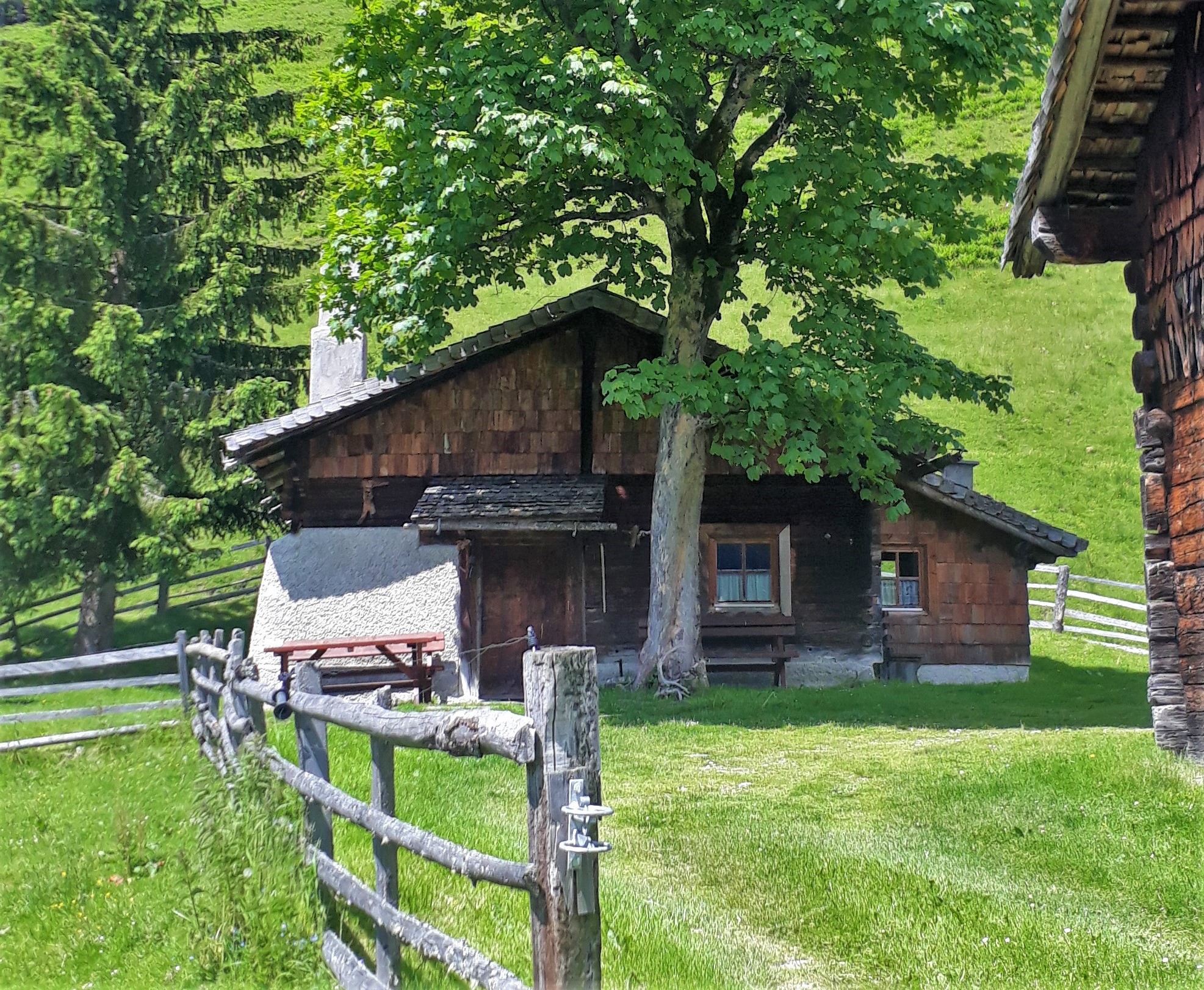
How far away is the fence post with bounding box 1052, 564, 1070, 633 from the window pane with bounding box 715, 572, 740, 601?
1032cm

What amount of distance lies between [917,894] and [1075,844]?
138 cm

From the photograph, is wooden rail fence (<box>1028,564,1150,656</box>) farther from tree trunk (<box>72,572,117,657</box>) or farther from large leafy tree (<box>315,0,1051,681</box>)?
tree trunk (<box>72,572,117,657</box>)

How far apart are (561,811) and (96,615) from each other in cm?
2435

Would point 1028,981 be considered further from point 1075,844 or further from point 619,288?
point 619,288

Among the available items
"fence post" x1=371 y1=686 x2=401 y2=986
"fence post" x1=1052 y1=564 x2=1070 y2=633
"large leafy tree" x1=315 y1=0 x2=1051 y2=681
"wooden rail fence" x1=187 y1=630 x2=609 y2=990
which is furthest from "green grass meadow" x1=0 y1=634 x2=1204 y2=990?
"fence post" x1=1052 y1=564 x2=1070 y2=633

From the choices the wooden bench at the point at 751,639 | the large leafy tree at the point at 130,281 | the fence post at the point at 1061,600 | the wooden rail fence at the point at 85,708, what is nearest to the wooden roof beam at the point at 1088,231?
the wooden bench at the point at 751,639

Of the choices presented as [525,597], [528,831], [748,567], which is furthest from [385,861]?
[748,567]

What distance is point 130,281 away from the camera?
26266 millimetres

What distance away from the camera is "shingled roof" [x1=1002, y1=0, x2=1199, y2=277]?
8.15 m

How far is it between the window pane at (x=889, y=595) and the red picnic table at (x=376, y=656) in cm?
769

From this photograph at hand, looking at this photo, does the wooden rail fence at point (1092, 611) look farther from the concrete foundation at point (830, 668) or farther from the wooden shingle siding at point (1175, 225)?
the wooden shingle siding at point (1175, 225)

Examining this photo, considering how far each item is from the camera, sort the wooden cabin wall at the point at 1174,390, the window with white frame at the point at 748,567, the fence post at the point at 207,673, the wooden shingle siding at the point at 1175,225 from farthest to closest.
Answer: the window with white frame at the point at 748,567
the fence post at the point at 207,673
the wooden cabin wall at the point at 1174,390
the wooden shingle siding at the point at 1175,225

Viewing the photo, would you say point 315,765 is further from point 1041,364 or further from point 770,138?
point 1041,364

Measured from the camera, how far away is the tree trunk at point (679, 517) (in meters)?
15.8
